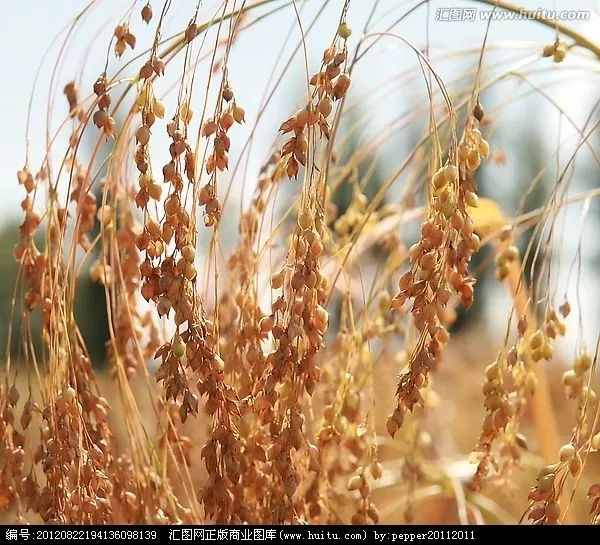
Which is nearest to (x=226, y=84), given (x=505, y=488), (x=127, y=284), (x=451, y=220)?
(x=451, y=220)

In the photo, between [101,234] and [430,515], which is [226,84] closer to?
[101,234]
